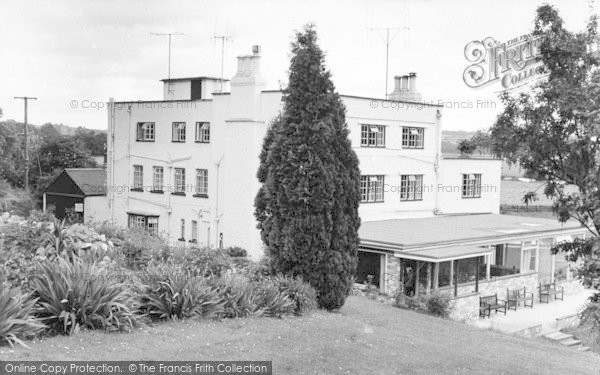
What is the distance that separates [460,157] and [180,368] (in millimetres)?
Result: 32619

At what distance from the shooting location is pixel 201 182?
36.9 meters

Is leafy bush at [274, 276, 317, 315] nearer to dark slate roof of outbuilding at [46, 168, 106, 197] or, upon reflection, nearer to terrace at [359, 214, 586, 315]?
terrace at [359, 214, 586, 315]

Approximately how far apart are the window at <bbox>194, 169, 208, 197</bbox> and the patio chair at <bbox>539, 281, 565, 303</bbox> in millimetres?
16100

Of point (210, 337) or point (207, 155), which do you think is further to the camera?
point (207, 155)

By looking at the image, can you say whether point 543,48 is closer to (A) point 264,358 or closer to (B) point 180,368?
(A) point 264,358

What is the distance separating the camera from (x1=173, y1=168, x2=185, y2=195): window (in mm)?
37781

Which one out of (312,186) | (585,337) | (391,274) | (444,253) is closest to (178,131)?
(391,274)

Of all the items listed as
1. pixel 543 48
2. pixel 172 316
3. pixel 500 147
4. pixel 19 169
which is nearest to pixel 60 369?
pixel 172 316

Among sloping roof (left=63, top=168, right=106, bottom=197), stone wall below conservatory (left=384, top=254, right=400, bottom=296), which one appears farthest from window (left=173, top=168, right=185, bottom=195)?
stone wall below conservatory (left=384, top=254, right=400, bottom=296)

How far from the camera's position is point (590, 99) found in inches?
538

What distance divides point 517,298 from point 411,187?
9.82 metres

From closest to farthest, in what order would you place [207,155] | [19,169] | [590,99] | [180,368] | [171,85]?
[180,368] < [590,99] < [207,155] < [171,85] < [19,169]

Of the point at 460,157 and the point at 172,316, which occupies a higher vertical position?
the point at 460,157

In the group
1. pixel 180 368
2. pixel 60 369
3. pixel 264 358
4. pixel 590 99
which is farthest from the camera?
pixel 590 99
